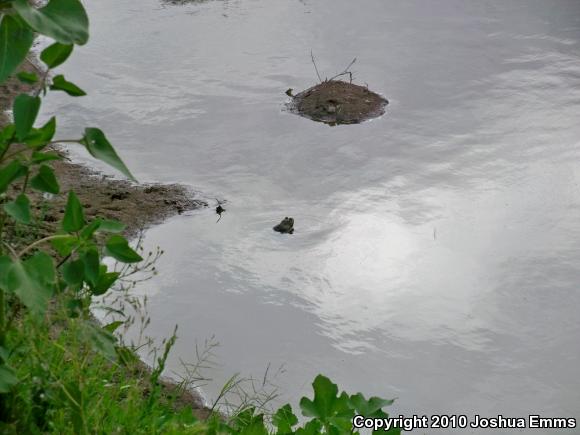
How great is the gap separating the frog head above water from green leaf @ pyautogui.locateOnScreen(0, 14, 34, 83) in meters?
2.79

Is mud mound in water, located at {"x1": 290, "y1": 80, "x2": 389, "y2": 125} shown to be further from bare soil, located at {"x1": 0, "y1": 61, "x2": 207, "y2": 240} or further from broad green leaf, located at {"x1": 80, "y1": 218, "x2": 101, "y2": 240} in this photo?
broad green leaf, located at {"x1": 80, "y1": 218, "x2": 101, "y2": 240}

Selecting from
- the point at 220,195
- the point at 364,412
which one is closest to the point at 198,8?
the point at 220,195

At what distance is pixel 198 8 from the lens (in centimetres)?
851

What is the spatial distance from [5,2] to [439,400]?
2.39m

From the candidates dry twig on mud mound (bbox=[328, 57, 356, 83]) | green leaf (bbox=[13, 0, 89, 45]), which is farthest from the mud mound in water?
green leaf (bbox=[13, 0, 89, 45])

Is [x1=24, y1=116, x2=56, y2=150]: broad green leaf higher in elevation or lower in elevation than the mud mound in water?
lower

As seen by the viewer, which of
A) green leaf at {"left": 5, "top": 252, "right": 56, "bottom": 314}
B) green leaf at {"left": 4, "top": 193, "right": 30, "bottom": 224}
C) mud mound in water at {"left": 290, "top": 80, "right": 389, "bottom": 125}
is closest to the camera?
green leaf at {"left": 5, "top": 252, "right": 56, "bottom": 314}

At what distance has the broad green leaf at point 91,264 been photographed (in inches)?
93.9

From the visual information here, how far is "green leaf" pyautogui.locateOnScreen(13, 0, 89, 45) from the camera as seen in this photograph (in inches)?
77.0

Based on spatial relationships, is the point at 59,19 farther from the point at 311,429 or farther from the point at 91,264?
the point at 311,429

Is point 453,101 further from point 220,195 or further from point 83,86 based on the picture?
point 83,86

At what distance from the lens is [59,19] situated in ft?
6.64

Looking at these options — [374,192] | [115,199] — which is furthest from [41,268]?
[374,192]

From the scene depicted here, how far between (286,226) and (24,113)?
269cm
